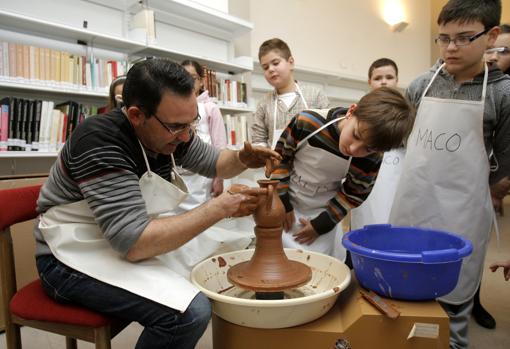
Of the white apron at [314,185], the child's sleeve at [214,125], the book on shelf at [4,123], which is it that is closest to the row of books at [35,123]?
the book on shelf at [4,123]

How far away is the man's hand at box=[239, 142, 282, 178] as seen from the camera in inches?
49.3

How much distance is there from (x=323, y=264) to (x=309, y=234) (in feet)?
0.84

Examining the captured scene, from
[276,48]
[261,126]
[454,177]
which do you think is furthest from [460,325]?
[276,48]

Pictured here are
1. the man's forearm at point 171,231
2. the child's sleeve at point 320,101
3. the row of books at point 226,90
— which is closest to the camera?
the man's forearm at point 171,231

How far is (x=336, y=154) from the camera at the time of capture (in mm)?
1417

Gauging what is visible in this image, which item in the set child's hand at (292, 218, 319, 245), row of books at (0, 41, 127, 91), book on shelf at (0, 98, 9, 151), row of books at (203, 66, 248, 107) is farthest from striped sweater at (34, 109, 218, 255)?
row of books at (203, 66, 248, 107)

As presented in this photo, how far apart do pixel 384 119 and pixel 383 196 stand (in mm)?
1130

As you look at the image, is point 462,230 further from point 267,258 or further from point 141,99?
point 141,99

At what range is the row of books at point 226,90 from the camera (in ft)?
10.9

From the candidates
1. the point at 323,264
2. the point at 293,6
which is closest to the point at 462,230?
the point at 323,264

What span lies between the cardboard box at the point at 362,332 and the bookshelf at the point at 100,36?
1819 millimetres

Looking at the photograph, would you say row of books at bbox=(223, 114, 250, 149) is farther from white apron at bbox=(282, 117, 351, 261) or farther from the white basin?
the white basin

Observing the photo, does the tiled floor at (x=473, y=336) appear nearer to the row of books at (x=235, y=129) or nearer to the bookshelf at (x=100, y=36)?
the bookshelf at (x=100, y=36)

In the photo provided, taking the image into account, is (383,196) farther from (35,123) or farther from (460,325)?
(35,123)
